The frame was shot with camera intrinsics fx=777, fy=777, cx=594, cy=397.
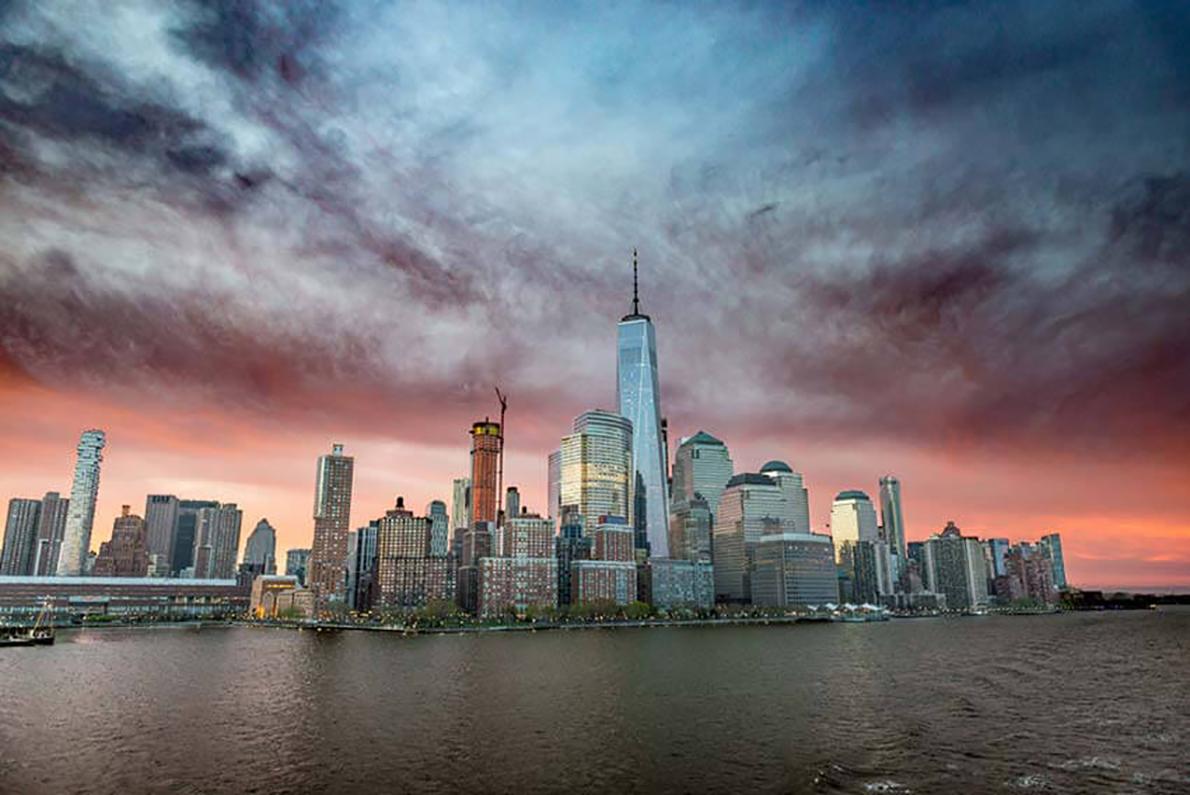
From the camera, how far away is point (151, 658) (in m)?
177

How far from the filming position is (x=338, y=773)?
67.4m

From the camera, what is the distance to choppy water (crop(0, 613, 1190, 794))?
64.4m

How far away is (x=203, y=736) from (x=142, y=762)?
12212 mm

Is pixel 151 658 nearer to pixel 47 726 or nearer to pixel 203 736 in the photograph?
pixel 47 726

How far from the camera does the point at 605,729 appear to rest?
85312 millimetres

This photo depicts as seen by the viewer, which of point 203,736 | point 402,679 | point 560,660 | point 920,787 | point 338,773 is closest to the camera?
point 920,787

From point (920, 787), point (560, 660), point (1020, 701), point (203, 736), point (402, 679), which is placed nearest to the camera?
point (920, 787)

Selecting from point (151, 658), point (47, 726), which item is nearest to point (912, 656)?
point (47, 726)

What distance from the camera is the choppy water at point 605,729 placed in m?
64.4

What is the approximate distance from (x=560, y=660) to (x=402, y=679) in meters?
44.5

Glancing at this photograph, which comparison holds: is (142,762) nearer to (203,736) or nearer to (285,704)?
(203,736)

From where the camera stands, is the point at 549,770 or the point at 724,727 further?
the point at 724,727

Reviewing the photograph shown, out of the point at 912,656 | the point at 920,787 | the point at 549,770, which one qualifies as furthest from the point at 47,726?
the point at 912,656

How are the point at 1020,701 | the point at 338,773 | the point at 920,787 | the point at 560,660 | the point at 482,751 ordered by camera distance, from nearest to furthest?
the point at 920,787
the point at 338,773
the point at 482,751
the point at 1020,701
the point at 560,660
